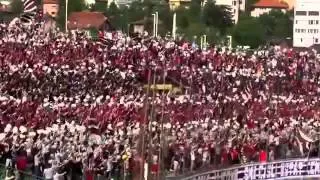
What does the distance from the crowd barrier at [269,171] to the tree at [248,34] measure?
156 feet

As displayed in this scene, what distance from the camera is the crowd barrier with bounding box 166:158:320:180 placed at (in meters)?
16.0

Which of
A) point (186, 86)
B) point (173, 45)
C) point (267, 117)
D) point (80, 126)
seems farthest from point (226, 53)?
point (80, 126)

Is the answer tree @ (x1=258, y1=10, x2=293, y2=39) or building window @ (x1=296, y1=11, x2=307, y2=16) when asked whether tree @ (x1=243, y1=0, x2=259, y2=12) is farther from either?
building window @ (x1=296, y1=11, x2=307, y2=16)

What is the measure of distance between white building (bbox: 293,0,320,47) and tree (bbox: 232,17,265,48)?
39.7 feet

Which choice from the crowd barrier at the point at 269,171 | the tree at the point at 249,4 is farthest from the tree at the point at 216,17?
the crowd barrier at the point at 269,171

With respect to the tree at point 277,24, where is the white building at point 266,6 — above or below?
above

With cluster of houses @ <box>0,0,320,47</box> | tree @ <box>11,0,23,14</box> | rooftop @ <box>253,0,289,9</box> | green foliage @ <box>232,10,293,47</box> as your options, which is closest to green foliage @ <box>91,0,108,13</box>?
cluster of houses @ <box>0,0,320,47</box>

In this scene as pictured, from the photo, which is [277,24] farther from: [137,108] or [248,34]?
[137,108]

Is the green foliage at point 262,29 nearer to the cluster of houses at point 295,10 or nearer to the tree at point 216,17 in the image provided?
the cluster of houses at point 295,10

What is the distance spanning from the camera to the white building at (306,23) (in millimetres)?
84562

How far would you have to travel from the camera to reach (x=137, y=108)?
65.9 ft

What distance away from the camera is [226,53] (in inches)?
1241

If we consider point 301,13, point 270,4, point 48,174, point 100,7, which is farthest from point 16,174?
point 270,4

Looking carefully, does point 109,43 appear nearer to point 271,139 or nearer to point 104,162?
point 271,139
